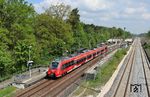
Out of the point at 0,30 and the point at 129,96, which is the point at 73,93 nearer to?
the point at 129,96

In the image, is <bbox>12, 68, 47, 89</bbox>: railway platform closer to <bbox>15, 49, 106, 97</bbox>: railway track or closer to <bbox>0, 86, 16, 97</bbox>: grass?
<bbox>15, 49, 106, 97</bbox>: railway track

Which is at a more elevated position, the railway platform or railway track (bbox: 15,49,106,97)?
the railway platform

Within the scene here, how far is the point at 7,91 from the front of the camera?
107 feet

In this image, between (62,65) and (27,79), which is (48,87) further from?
(62,65)

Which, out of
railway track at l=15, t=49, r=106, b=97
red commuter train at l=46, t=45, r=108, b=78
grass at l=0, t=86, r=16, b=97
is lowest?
railway track at l=15, t=49, r=106, b=97

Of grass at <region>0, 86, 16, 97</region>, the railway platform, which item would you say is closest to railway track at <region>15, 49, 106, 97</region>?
the railway platform

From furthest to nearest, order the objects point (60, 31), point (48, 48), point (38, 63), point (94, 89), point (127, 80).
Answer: point (60, 31), point (48, 48), point (38, 63), point (127, 80), point (94, 89)

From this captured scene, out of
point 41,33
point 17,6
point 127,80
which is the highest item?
point 17,6

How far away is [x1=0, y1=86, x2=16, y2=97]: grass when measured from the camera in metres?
31.4

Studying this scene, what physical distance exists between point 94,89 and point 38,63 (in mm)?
24197

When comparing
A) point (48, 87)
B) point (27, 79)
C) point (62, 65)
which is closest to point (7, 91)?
point (48, 87)

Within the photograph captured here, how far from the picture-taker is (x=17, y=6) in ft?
167

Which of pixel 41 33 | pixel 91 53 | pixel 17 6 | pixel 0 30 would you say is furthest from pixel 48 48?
pixel 0 30

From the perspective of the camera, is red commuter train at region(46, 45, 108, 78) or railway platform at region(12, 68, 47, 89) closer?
railway platform at region(12, 68, 47, 89)
